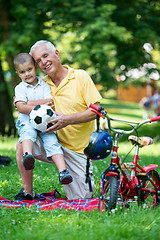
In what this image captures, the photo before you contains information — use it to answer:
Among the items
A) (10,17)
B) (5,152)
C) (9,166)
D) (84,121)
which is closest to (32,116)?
(84,121)

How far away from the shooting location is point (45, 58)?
435cm

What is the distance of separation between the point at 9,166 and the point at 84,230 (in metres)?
3.37

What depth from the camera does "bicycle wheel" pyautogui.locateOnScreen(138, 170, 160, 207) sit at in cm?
371

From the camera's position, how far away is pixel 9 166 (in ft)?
20.5

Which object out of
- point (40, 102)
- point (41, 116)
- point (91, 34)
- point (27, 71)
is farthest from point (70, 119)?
point (91, 34)

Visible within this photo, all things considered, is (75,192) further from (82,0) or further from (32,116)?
(82,0)

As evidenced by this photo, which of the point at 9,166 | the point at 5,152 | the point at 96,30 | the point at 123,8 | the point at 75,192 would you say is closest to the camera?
the point at 75,192

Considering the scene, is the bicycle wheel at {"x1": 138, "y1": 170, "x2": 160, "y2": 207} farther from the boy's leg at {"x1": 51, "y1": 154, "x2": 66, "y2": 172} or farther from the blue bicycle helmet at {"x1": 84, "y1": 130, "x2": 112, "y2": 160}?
the boy's leg at {"x1": 51, "y1": 154, "x2": 66, "y2": 172}

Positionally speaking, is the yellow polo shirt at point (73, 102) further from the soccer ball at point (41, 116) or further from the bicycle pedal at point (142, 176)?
the bicycle pedal at point (142, 176)

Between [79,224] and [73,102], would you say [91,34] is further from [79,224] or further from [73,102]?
[79,224]

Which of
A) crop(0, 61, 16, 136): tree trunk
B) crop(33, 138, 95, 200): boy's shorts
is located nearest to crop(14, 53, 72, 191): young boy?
crop(33, 138, 95, 200): boy's shorts

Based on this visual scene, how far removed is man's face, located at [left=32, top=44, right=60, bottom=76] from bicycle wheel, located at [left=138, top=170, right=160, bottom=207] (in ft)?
5.21

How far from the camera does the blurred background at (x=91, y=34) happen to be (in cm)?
952

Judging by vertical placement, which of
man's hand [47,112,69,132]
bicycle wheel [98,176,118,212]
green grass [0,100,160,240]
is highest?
man's hand [47,112,69,132]
